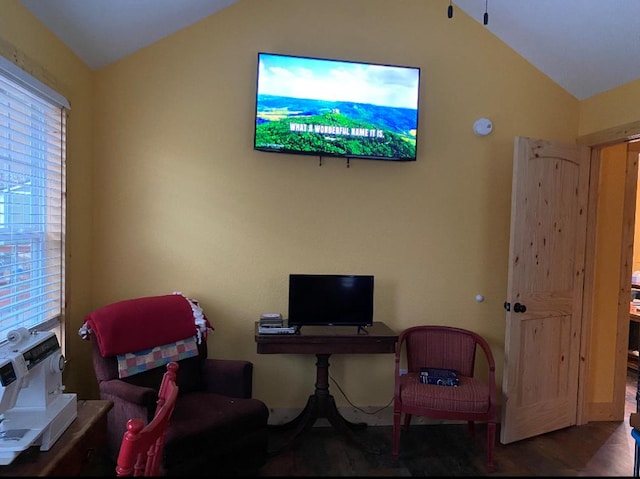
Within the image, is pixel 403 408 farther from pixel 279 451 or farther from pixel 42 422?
pixel 42 422

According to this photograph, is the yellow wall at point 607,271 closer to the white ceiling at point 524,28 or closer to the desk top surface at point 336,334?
the white ceiling at point 524,28

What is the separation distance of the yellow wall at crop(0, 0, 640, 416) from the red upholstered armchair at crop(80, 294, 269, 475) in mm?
335

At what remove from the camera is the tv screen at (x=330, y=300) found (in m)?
2.76

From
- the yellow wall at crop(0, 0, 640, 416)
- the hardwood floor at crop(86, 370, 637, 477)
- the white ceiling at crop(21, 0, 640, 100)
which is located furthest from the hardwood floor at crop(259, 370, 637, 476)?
the white ceiling at crop(21, 0, 640, 100)

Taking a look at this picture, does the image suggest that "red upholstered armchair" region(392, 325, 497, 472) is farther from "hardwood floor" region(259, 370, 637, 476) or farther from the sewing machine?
the sewing machine

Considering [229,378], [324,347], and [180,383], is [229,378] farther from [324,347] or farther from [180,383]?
[324,347]

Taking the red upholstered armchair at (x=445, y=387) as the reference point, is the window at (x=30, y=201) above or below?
above

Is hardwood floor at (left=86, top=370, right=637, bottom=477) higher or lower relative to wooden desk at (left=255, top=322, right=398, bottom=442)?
lower

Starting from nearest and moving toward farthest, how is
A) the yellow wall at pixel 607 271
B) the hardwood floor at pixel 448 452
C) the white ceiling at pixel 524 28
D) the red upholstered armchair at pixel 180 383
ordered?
the red upholstered armchair at pixel 180 383, the white ceiling at pixel 524 28, the hardwood floor at pixel 448 452, the yellow wall at pixel 607 271

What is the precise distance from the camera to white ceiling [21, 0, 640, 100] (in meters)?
2.29

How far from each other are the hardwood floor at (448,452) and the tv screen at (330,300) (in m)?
0.79

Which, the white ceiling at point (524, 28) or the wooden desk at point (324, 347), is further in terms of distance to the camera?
the wooden desk at point (324, 347)

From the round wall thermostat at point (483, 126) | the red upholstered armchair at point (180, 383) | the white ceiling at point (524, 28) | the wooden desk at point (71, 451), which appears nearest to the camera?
the wooden desk at point (71, 451)

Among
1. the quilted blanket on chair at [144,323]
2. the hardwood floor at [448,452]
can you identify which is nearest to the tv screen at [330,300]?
the quilted blanket on chair at [144,323]
